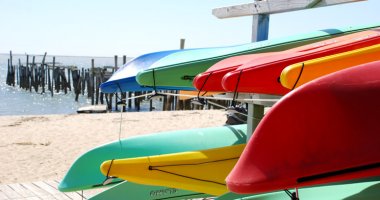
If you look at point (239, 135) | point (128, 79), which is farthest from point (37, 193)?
point (239, 135)

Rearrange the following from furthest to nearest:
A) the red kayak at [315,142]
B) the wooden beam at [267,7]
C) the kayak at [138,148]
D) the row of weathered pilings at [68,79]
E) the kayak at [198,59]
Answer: the row of weathered pilings at [68,79], the kayak at [138,148], the wooden beam at [267,7], the kayak at [198,59], the red kayak at [315,142]

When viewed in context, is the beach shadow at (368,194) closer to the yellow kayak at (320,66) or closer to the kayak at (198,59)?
the yellow kayak at (320,66)

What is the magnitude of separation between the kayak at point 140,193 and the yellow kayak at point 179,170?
1.85 feet

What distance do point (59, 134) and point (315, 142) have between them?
1036cm

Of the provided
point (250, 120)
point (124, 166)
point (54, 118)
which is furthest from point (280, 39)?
point (54, 118)

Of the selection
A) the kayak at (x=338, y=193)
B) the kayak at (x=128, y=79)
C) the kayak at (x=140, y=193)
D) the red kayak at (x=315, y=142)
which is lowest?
the kayak at (x=140, y=193)

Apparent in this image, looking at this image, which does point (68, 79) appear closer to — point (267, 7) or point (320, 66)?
Answer: point (267, 7)

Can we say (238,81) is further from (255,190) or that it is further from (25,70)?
(25,70)

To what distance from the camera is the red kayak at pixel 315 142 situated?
4.59 ft

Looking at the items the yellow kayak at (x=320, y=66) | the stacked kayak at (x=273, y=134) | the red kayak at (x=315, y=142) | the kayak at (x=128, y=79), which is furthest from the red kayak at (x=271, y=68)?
the kayak at (x=128, y=79)

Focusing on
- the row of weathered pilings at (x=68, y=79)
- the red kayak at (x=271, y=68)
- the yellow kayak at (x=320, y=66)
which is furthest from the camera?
the row of weathered pilings at (x=68, y=79)

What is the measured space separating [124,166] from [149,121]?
32.8 feet

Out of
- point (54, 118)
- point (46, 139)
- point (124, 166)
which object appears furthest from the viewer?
point (54, 118)

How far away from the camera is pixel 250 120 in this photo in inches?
136
